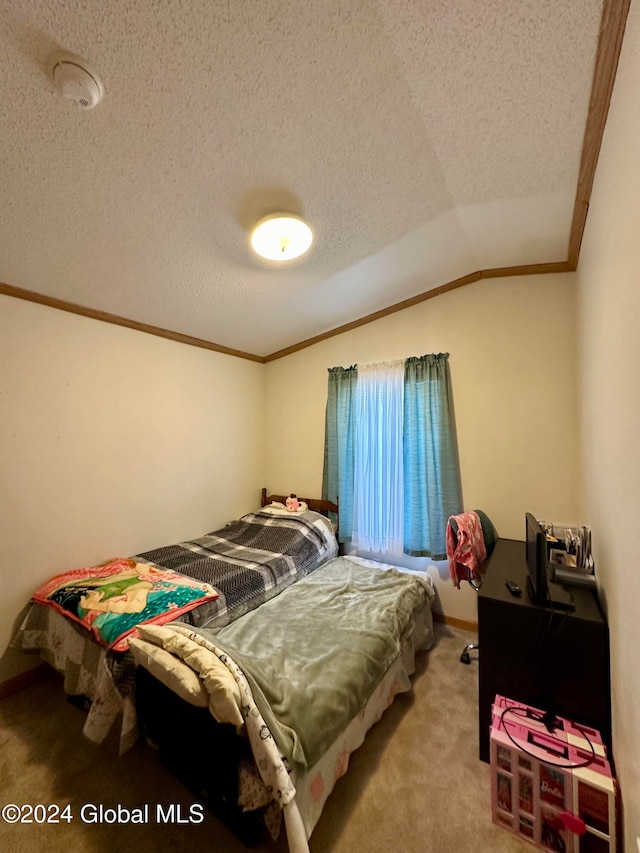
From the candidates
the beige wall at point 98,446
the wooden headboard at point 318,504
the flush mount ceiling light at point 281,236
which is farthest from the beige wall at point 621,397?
the beige wall at point 98,446

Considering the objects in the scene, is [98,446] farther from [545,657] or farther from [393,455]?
[545,657]

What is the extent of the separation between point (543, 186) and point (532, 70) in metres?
0.61

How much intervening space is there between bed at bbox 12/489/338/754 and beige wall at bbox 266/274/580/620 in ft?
3.92

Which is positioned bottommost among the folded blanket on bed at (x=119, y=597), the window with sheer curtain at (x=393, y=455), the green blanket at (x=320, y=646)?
the green blanket at (x=320, y=646)

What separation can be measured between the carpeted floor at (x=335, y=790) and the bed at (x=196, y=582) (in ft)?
0.59

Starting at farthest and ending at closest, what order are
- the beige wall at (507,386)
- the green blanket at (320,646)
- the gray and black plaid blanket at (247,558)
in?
the beige wall at (507,386) < the gray and black plaid blanket at (247,558) < the green blanket at (320,646)

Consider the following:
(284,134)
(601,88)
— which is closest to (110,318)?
(284,134)

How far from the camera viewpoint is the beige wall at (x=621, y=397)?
90cm

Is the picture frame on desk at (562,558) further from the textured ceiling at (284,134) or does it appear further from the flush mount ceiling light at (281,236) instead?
the flush mount ceiling light at (281,236)

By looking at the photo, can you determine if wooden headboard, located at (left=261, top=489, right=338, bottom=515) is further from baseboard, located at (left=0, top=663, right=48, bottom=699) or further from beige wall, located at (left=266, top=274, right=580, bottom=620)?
baseboard, located at (left=0, top=663, right=48, bottom=699)

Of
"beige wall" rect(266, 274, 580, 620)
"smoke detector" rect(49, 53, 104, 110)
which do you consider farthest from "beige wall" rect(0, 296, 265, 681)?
"beige wall" rect(266, 274, 580, 620)

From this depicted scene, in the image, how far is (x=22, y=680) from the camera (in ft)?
6.52

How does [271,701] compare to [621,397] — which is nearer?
[621,397]

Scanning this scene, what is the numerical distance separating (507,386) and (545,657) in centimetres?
172
